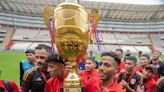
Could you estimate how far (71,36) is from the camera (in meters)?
2.22

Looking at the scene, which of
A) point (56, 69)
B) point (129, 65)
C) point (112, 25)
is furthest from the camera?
point (112, 25)

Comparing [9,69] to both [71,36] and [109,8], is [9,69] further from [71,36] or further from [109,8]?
[109,8]

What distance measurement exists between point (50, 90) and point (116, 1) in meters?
37.4

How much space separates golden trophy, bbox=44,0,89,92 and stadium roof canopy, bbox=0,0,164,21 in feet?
112

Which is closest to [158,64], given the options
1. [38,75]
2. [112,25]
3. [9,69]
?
[38,75]

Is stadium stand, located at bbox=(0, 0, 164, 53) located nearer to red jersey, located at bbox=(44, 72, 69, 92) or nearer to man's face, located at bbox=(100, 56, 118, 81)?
red jersey, located at bbox=(44, 72, 69, 92)

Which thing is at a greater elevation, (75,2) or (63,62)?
(75,2)

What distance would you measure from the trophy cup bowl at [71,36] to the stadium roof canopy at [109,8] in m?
34.1

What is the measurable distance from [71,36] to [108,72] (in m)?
0.48

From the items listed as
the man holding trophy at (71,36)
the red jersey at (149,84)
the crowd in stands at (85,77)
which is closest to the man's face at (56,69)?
the crowd in stands at (85,77)

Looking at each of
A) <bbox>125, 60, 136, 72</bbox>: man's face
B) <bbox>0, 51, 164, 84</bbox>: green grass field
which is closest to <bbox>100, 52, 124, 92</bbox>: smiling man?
<bbox>125, 60, 136, 72</bbox>: man's face

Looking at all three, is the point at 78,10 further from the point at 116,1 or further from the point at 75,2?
the point at 116,1

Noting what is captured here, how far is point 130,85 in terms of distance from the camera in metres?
3.80

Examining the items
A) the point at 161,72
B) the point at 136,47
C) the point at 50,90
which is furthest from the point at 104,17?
the point at 50,90
